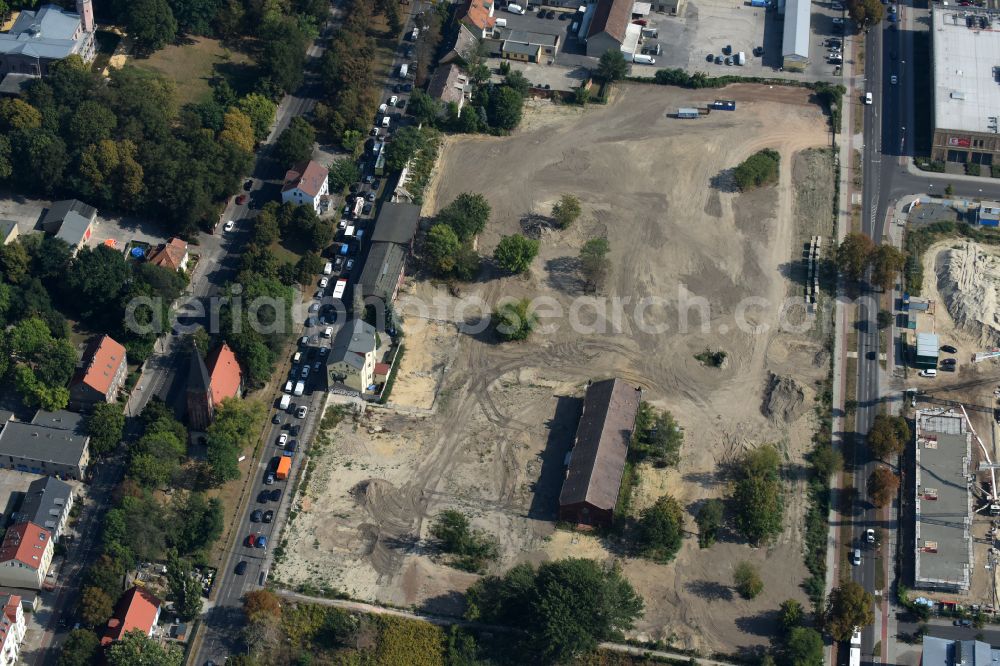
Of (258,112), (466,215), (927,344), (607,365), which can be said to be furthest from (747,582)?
(258,112)

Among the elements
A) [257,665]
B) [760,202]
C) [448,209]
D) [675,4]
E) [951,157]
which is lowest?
[257,665]

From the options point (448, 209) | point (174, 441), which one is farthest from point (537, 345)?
point (174, 441)

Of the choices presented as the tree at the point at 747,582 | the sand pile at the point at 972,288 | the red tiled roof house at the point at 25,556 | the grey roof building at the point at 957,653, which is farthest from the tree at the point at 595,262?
the red tiled roof house at the point at 25,556

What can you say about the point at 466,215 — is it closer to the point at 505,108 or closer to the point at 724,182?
the point at 505,108

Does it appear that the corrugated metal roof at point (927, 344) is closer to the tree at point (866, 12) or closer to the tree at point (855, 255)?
the tree at point (855, 255)

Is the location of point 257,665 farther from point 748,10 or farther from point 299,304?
point 748,10
